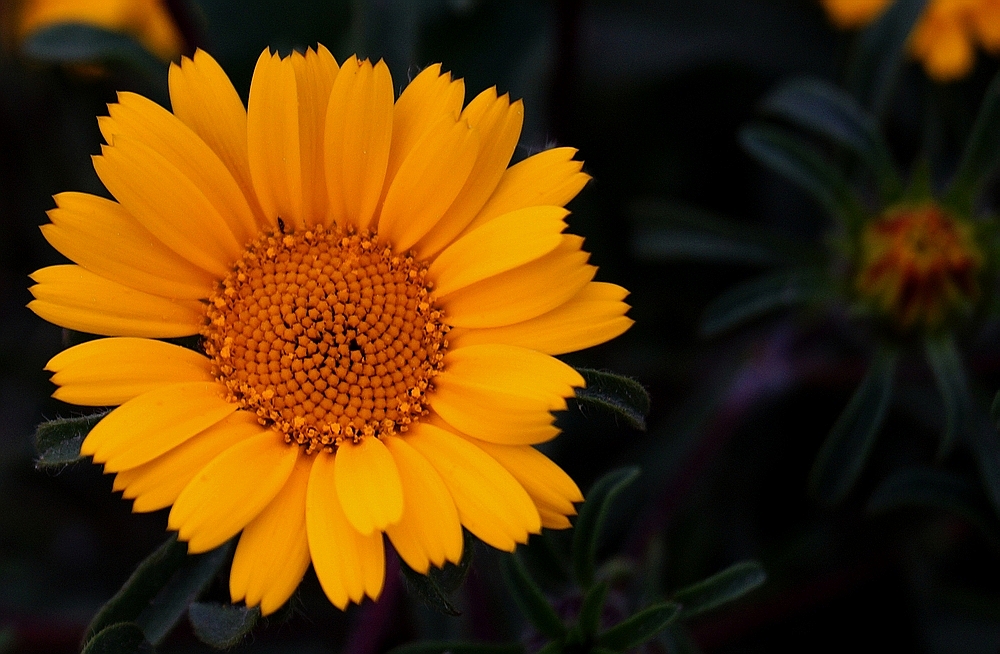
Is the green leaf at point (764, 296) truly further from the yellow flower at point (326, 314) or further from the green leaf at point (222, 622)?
the green leaf at point (222, 622)

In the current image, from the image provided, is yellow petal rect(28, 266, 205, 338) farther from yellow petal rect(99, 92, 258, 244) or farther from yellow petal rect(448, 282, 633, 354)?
yellow petal rect(448, 282, 633, 354)

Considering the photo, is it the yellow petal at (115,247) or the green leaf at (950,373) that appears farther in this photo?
the green leaf at (950,373)

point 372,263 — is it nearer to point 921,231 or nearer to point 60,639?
point 921,231

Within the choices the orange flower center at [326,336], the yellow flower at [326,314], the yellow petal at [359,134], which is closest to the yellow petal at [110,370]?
the yellow flower at [326,314]

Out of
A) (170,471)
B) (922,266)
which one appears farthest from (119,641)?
(922,266)

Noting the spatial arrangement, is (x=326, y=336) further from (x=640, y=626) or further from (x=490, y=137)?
(x=640, y=626)

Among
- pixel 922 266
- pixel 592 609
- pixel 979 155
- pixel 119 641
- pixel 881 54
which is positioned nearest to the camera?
pixel 119 641

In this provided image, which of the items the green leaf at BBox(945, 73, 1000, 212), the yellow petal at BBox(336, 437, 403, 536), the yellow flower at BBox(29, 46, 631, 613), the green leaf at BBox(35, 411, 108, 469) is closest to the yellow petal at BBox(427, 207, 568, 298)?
the yellow flower at BBox(29, 46, 631, 613)
